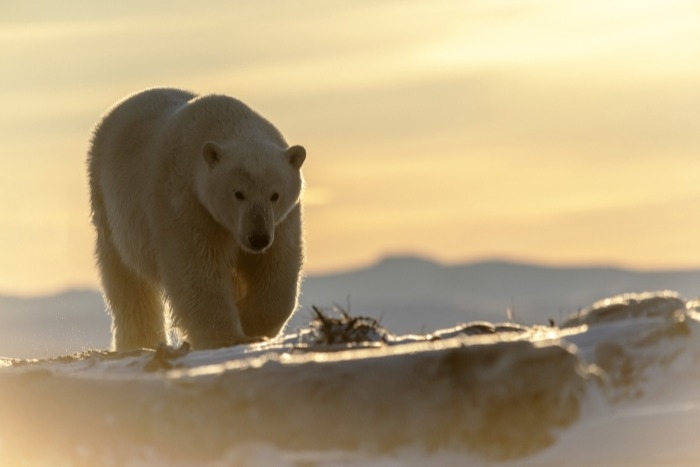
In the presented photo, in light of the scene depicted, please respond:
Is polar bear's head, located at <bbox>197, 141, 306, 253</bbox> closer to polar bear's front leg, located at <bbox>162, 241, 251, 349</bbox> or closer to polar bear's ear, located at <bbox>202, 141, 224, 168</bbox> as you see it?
polar bear's ear, located at <bbox>202, 141, 224, 168</bbox>

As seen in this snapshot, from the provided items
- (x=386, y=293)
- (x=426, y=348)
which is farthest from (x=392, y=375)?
(x=386, y=293)

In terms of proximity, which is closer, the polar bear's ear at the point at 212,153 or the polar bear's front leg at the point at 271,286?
the polar bear's ear at the point at 212,153

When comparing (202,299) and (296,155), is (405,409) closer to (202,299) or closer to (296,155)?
(202,299)

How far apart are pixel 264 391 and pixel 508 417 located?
40.2 inches

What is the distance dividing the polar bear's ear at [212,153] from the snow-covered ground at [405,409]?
4081 mm

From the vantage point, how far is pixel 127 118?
11.2 metres

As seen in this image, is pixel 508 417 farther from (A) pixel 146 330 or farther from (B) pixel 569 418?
(A) pixel 146 330

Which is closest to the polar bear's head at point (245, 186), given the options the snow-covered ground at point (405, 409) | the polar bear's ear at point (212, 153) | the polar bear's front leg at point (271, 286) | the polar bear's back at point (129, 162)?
the polar bear's ear at point (212, 153)

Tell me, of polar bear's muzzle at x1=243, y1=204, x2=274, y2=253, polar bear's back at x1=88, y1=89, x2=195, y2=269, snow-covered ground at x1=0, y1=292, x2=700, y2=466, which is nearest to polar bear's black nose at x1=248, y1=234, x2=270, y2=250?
polar bear's muzzle at x1=243, y1=204, x2=274, y2=253

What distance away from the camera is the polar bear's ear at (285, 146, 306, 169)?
10.3 meters

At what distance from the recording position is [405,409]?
213 inches

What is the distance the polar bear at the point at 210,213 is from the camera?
9.89 metres

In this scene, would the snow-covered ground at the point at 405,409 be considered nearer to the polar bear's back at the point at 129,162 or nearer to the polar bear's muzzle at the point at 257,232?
the polar bear's muzzle at the point at 257,232

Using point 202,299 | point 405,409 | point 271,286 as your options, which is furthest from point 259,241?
point 405,409
